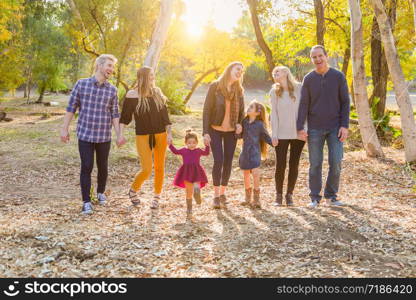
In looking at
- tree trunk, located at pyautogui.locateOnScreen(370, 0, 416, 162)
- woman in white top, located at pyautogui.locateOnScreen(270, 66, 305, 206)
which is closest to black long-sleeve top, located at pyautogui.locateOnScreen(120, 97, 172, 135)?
woman in white top, located at pyautogui.locateOnScreen(270, 66, 305, 206)

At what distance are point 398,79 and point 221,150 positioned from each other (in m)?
4.90

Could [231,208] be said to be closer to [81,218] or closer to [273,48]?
[81,218]

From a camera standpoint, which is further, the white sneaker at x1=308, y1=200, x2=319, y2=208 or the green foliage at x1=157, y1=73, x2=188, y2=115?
A: the green foliage at x1=157, y1=73, x2=188, y2=115

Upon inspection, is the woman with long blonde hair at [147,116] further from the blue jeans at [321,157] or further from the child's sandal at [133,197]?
the blue jeans at [321,157]

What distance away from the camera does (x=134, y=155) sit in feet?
36.8

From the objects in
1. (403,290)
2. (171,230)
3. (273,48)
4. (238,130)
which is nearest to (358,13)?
(238,130)

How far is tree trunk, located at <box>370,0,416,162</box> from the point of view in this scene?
8539 millimetres

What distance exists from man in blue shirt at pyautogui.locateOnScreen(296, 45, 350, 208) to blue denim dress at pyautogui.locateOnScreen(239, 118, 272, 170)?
1.68 feet

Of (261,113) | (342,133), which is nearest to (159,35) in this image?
(261,113)

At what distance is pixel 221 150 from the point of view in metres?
5.81

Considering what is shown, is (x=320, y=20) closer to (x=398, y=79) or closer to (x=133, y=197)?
(x=398, y=79)

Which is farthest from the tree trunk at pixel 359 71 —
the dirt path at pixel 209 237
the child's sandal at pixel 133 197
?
the child's sandal at pixel 133 197

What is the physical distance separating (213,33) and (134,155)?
57.9ft

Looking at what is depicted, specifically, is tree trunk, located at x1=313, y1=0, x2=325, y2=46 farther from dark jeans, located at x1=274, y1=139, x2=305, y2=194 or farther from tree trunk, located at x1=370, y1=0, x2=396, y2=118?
dark jeans, located at x1=274, y1=139, x2=305, y2=194
